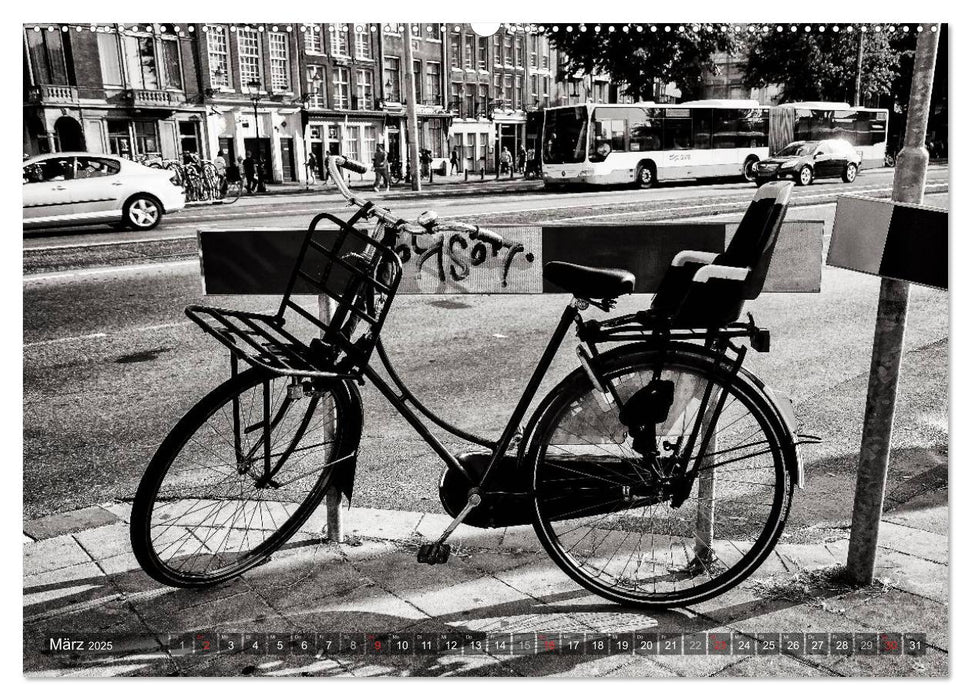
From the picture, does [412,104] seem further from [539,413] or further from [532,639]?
[532,639]

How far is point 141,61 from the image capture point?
249 centimetres

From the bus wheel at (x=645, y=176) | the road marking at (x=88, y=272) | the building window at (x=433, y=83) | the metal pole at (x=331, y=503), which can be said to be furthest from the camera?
the bus wheel at (x=645, y=176)

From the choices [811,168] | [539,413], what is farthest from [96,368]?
[811,168]

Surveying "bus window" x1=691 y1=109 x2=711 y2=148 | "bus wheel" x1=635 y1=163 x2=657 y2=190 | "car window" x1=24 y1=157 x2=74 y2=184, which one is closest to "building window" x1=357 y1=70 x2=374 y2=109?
"car window" x1=24 y1=157 x2=74 y2=184

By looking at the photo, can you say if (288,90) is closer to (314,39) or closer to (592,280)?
(314,39)

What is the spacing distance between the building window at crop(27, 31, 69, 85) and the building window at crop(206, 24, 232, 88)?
44 cm

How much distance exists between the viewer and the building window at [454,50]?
251 cm

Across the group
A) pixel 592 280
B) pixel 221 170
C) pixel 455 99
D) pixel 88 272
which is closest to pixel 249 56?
pixel 221 170

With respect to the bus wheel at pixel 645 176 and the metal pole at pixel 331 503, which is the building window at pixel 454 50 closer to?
the metal pole at pixel 331 503

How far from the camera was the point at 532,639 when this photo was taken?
229cm

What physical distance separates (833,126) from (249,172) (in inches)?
105

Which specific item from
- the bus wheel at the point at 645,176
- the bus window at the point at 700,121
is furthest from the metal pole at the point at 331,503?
the bus wheel at the point at 645,176

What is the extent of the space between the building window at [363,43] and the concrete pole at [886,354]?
5.15 ft
